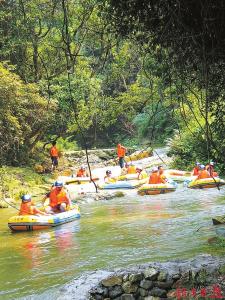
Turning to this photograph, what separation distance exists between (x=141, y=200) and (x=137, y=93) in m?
16.2

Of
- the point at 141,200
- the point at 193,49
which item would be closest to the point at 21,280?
the point at 193,49

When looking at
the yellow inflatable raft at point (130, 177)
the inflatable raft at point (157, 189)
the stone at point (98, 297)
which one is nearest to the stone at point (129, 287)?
the stone at point (98, 297)

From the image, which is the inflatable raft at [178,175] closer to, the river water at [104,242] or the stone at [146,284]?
the river water at [104,242]

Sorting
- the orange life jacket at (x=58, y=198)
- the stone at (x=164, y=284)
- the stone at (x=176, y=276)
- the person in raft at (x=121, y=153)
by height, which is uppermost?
the person in raft at (x=121, y=153)

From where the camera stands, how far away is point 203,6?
3396 mm

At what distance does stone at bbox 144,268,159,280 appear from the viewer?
19.4 feet

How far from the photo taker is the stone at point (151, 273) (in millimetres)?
5911

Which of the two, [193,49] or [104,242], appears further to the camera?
[104,242]

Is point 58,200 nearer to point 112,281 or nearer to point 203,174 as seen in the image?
point 203,174

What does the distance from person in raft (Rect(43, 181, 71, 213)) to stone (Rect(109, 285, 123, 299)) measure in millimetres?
7030

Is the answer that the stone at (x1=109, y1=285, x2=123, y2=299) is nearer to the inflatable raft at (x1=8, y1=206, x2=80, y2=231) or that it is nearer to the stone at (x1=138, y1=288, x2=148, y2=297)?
the stone at (x1=138, y1=288, x2=148, y2=297)

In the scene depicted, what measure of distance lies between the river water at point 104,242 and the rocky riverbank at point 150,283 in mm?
825

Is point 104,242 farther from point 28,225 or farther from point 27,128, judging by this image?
point 27,128

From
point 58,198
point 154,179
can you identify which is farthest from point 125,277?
point 154,179
